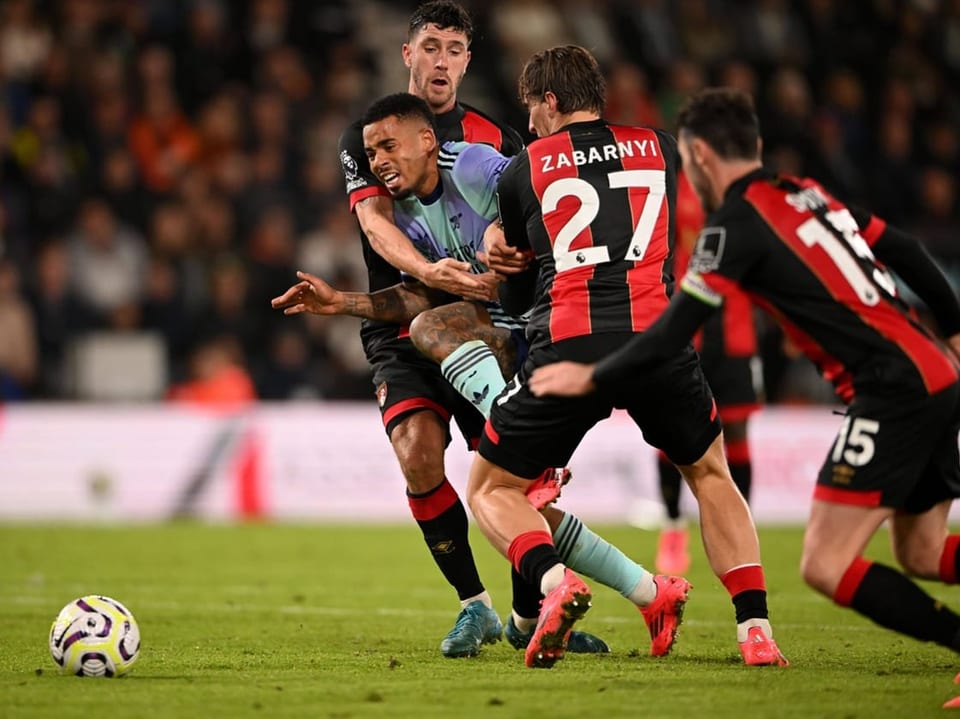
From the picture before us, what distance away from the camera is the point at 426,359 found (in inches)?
277

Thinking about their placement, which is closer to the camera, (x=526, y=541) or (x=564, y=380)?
(x=564, y=380)

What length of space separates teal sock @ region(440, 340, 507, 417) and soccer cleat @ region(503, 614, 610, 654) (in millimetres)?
1068

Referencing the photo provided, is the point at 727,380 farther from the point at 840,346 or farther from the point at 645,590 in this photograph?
the point at 840,346

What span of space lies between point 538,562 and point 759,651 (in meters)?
0.94

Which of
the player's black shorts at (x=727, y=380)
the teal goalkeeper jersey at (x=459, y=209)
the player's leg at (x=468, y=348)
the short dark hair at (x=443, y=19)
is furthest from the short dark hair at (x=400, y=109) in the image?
the player's black shorts at (x=727, y=380)

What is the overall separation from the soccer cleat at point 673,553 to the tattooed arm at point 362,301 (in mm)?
3857

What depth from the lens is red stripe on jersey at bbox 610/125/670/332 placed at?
19.4 feet

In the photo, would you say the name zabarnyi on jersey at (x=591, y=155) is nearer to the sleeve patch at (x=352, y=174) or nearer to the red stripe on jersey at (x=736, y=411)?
the sleeve patch at (x=352, y=174)

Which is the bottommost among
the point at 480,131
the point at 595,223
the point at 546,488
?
the point at 546,488

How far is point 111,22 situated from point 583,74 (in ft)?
39.9

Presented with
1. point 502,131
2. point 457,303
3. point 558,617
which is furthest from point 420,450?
point 502,131

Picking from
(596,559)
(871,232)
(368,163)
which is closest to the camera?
(871,232)

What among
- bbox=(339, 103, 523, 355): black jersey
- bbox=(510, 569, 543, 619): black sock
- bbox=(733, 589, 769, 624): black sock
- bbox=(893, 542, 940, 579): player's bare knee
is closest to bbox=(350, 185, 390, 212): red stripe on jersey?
bbox=(339, 103, 523, 355): black jersey

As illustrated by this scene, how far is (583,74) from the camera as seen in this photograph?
6.05 m
